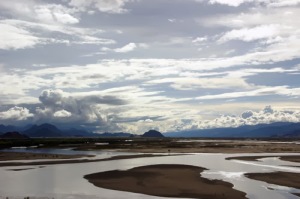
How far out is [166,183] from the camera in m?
42.3

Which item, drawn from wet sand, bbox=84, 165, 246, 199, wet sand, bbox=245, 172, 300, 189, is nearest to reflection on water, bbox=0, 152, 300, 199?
wet sand, bbox=84, 165, 246, 199

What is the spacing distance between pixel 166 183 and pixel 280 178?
15.1 meters

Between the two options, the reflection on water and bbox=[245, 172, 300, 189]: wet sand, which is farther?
bbox=[245, 172, 300, 189]: wet sand

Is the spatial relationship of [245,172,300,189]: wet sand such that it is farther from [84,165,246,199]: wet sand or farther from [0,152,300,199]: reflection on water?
[84,165,246,199]: wet sand

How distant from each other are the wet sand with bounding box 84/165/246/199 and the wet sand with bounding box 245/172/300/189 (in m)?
6.55

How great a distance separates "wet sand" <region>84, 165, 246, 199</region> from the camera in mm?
35606

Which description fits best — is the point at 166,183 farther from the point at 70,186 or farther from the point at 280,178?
the point at 280,178

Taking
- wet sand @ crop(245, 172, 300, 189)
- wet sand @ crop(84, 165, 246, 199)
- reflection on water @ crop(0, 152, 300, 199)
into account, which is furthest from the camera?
wet sand @ crop(245, 172, 300, 189)

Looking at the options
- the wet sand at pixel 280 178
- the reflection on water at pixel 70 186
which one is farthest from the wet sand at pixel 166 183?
the wet sand at pixel 280 178

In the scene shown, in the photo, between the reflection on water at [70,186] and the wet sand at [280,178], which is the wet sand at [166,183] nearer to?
the reflection on water at [70,186]

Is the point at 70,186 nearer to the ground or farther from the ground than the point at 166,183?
farther from the ground

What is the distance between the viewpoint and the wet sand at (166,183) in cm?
3561

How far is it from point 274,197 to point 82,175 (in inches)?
991

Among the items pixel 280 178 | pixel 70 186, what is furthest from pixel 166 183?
pixel 280 178
